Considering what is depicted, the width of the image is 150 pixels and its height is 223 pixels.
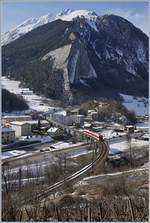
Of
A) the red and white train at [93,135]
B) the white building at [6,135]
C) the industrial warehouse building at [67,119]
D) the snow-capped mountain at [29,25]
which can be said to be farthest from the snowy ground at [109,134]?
the snow-capped mountain at [29,25]

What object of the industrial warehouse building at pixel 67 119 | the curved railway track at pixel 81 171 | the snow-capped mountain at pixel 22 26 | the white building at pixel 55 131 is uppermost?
the snow-capped mountain at pixel 22 26

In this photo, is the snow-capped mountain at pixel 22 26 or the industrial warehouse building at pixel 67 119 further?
the industrial warehouse building at pixel 67 119

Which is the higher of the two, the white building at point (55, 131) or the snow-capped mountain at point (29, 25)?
the snow-capped mountain at point (29, 25)

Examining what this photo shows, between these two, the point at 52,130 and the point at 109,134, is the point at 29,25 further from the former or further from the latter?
the point at 109,134

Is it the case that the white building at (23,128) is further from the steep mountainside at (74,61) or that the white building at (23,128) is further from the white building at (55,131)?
the steep mountainside at (74,61)

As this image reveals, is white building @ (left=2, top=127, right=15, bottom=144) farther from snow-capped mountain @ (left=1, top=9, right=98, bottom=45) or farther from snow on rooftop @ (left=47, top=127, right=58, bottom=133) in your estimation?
snow-capped mountain @ (left=1, top=9, right=98, bottom=45)

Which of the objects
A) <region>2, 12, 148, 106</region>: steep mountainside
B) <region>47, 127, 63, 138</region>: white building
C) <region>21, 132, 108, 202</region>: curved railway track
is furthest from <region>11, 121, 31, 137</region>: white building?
<region>21, 132, 108, 202</region>: curved railway track

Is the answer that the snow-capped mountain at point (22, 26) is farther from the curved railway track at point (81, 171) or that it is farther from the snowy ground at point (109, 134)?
the snowy ground at point (109, 134)

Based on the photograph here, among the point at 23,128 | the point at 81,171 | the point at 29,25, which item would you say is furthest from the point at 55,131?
the point at 29,25

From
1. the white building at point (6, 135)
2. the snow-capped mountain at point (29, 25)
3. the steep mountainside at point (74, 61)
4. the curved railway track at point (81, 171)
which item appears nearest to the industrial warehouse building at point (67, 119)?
the curved railway track at point (81, 171)

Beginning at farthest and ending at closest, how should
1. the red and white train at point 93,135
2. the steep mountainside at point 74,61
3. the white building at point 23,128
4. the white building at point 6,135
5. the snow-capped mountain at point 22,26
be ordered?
the steep mountainside at point 74,61
the white building at point 23,128
the red and white train at point 93,135
the white building at point 6,135
the snow-capped mountain at point 22,26

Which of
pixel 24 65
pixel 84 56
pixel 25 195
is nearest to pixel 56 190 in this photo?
pixel 25 195

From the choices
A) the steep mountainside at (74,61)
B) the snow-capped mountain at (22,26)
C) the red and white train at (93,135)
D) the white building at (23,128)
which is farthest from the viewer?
the steep mountainside at (74,61)
